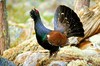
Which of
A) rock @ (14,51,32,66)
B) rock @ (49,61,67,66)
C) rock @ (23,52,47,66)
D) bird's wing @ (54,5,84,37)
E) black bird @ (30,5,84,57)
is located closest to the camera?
black bird @ (30,5,84,57)

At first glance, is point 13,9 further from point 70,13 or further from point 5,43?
point 70,13

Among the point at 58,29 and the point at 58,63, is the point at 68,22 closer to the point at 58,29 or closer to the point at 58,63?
the point at 58,29

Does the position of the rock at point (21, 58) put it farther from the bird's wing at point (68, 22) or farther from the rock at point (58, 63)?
the bird's wing at point (68, 22)

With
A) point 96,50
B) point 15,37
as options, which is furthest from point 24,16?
point 96,50

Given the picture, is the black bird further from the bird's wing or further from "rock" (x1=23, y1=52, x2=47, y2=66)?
"rock" (x1=23, y1=52, x2=47, y2=66)

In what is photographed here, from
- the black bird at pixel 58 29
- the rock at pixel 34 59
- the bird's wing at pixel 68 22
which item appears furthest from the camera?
the rock at pixel 34 59

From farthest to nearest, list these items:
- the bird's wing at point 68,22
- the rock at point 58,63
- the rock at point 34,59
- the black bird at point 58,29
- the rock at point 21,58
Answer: the rock at point 21,58
the rock at point 34,59
the bird's wing at point 68,22
the rock at point 58,63
the black bird at point 58,29

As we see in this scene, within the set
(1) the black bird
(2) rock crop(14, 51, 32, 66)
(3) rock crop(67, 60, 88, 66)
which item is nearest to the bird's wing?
(1) the black bird

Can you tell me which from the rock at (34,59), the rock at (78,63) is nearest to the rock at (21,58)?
the rock at (34,59)

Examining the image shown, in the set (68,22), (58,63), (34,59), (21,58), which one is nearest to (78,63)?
(58,63)
